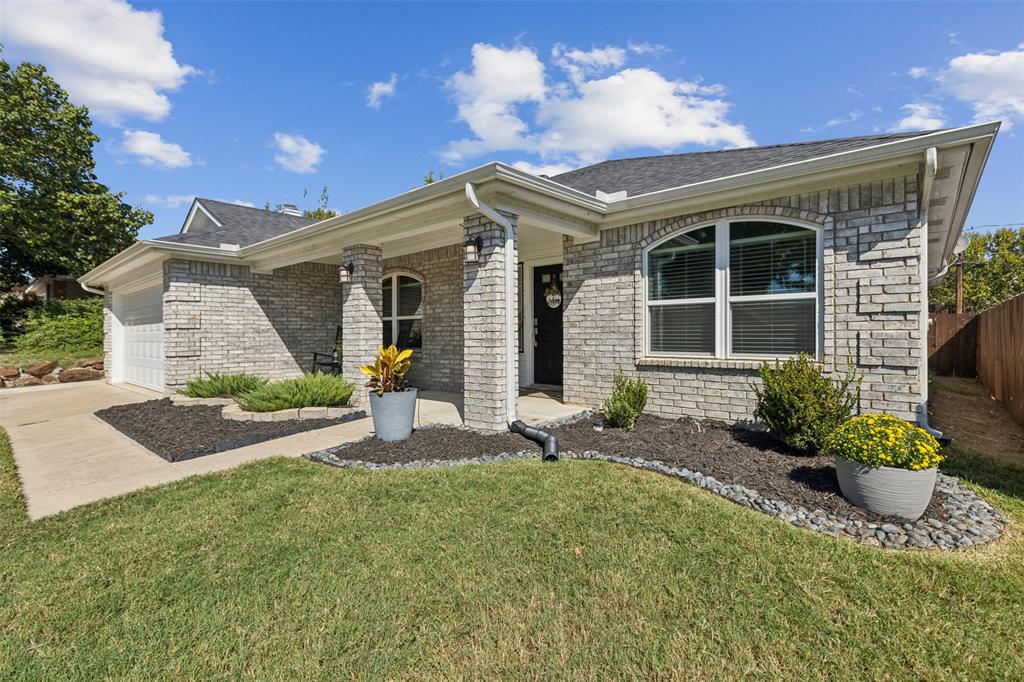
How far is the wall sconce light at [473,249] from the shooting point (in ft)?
17.4

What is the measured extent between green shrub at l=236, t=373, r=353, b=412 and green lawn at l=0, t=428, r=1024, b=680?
2.96m

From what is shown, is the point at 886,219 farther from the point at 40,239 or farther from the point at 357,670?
the point at 40,239

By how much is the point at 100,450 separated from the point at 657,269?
23.6 feet

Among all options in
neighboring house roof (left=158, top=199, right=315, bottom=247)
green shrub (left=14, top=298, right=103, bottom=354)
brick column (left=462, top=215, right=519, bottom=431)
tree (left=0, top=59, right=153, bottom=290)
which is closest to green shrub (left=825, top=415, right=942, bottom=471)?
brick column (left=462, top=215, right=519, bottom=431)

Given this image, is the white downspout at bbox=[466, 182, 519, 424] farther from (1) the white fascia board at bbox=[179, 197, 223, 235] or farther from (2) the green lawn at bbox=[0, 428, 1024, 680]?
(1) the white fascia board at bbox=[179, 197, 223, 235]

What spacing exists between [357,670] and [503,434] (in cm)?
332

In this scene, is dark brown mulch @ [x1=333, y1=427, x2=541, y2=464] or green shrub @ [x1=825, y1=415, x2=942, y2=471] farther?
dark brown mulch @ [x1=333, y1=427, x2=541, y2=464]

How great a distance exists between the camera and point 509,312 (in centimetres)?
527

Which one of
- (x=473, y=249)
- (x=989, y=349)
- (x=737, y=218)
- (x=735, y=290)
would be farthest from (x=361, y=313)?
(x=989, y=349)

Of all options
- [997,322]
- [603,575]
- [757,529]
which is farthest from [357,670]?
[997,322]

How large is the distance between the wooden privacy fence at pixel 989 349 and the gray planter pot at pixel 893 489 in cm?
496

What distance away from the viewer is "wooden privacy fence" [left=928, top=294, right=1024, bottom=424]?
6.37m

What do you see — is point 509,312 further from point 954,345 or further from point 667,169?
point 954,345

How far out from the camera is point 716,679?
6.23 ft
